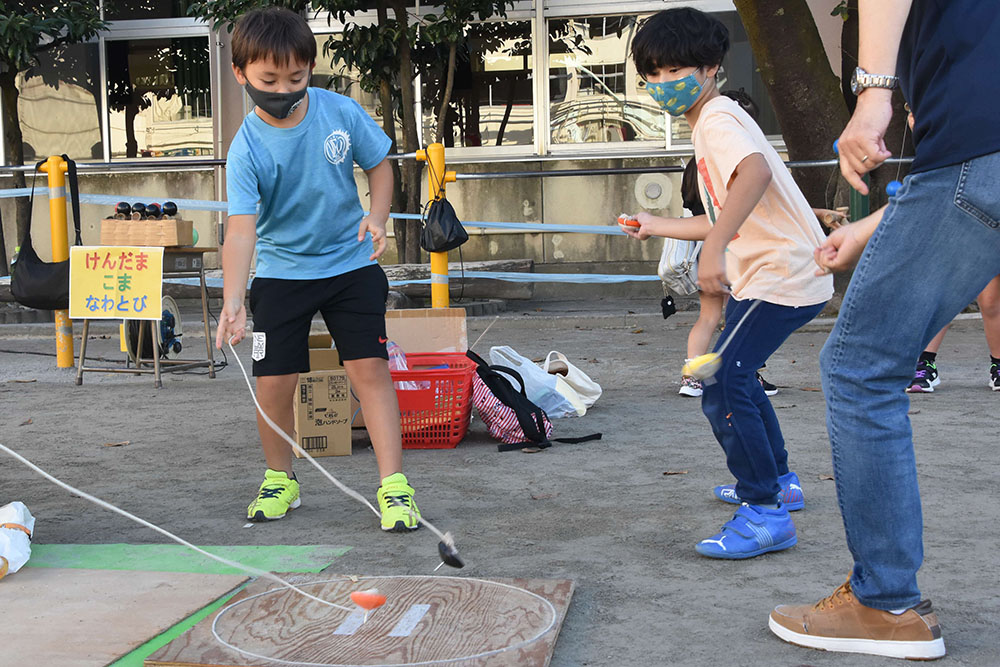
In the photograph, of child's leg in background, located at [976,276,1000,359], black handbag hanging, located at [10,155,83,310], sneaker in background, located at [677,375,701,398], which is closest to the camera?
child's leg in background, located at [976,276,1000,359]

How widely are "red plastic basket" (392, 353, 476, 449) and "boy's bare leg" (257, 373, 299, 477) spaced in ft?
3.57

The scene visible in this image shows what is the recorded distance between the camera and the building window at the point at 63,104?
15.0m

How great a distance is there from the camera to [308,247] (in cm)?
404

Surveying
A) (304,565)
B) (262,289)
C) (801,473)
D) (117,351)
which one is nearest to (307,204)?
(262,289)

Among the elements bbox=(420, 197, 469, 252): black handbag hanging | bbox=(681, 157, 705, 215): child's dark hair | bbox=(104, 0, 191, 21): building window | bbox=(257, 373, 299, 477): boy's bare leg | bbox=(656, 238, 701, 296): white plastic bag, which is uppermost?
bbox=(104, 0, 191, 21): building window

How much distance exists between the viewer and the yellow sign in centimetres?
751

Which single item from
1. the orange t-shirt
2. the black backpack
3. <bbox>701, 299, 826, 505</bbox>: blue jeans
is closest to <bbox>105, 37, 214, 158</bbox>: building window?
the black backpack

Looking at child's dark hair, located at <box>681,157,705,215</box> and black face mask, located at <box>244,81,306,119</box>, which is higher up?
black face mask, located at <box>244,81,306,119</box>

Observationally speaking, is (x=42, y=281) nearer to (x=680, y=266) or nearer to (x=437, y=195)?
(x=437, y=195)

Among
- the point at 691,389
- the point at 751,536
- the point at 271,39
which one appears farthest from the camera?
the point at 691,389

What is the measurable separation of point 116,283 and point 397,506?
444 centimetres

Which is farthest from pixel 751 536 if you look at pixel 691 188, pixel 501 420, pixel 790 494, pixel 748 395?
pixel 691 188

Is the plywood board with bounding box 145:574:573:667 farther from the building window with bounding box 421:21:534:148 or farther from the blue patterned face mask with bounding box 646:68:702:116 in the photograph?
the building window with bounding box 421:21:534:148

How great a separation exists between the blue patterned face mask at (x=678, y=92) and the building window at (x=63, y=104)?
1286cm
